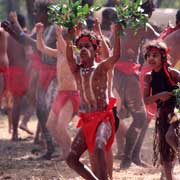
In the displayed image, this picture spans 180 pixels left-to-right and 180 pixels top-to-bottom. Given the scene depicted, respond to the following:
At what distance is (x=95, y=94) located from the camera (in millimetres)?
6824

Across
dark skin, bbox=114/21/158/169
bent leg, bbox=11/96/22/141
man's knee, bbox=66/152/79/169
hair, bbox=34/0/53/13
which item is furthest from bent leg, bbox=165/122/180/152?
bent leg, bbox=11/96/22/141

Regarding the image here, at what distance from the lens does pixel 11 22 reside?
9.58m

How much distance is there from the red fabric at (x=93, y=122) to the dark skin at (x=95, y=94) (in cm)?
5

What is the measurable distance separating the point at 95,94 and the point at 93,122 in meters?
0.28

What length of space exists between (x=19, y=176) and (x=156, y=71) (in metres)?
2.23

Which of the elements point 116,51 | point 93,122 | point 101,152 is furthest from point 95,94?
point 101,152

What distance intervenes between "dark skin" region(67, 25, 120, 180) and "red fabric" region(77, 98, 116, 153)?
0.15 ft

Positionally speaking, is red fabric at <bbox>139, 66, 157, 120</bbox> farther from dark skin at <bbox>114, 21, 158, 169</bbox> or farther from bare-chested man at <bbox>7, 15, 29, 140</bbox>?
bare-chested man at <bbox>7, 15, 29, 140</bbox>

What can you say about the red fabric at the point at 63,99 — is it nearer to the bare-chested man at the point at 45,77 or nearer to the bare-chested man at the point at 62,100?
the bare-chested man at the point at 62,100

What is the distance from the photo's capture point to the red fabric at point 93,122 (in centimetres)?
667

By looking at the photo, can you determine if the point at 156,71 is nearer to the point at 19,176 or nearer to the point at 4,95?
the point at 19,176

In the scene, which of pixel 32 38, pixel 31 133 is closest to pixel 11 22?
pixel 32 38

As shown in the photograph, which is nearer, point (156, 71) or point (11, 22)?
point (156, 71)

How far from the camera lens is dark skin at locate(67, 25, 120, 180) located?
6543 mm
